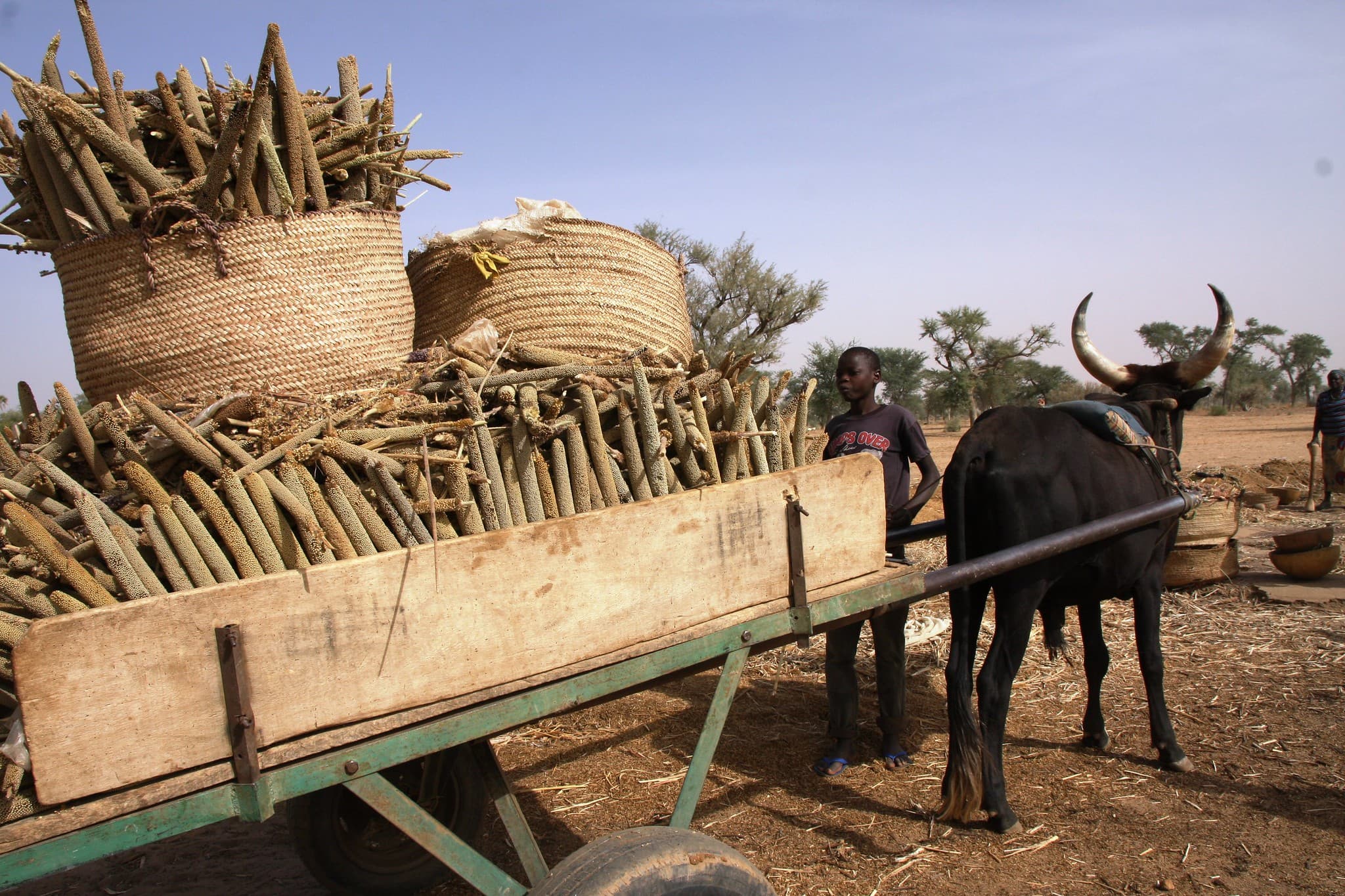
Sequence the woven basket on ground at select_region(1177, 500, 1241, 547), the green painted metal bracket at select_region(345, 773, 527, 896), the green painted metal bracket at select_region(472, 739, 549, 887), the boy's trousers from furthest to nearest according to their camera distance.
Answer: the woven basket on ground at select_region(1177, 500, 1241, 547)
the boy's trousers
the green painted metal bracket at select_region(472, 739, 549, 887)
the green painted metal bracket at select_region(345, 773, 527, 896)

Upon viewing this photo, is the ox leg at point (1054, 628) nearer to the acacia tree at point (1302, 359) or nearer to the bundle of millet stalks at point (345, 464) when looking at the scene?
the bundle of millet stalks at point (345, 464)

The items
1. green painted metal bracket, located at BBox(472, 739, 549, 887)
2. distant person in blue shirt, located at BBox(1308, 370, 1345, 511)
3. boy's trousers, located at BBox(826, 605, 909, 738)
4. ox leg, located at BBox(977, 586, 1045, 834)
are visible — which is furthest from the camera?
distant person in blue shirt, located at BBox(1308, 370, 1345, 511)

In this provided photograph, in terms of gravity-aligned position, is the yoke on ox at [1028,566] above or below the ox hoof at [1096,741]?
above

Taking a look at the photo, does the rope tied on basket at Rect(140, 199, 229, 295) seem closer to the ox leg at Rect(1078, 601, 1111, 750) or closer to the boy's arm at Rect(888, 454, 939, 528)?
the boy's arm at Rect(888, 454, 939, 528)

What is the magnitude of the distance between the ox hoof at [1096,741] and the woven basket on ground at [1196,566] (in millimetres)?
2649

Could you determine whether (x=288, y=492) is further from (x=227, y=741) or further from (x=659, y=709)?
(x=659, y=709)

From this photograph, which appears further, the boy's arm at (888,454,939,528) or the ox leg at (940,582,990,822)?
the boy's arm at (888,454,939,528)

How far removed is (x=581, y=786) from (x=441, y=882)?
0.78 metres

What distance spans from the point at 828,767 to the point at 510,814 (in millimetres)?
1953

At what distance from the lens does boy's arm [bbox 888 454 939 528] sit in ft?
11.8

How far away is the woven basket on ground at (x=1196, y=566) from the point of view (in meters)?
6.00

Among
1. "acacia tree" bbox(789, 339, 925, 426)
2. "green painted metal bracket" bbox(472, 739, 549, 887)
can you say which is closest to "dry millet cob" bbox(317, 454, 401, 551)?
"green painted metal bracket" bbox(472, 739, 549, 887)

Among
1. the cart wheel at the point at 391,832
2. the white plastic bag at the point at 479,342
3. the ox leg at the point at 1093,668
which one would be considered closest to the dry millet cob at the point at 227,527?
the white plastic bag at the point at 479,342

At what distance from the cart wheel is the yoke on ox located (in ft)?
5.81
